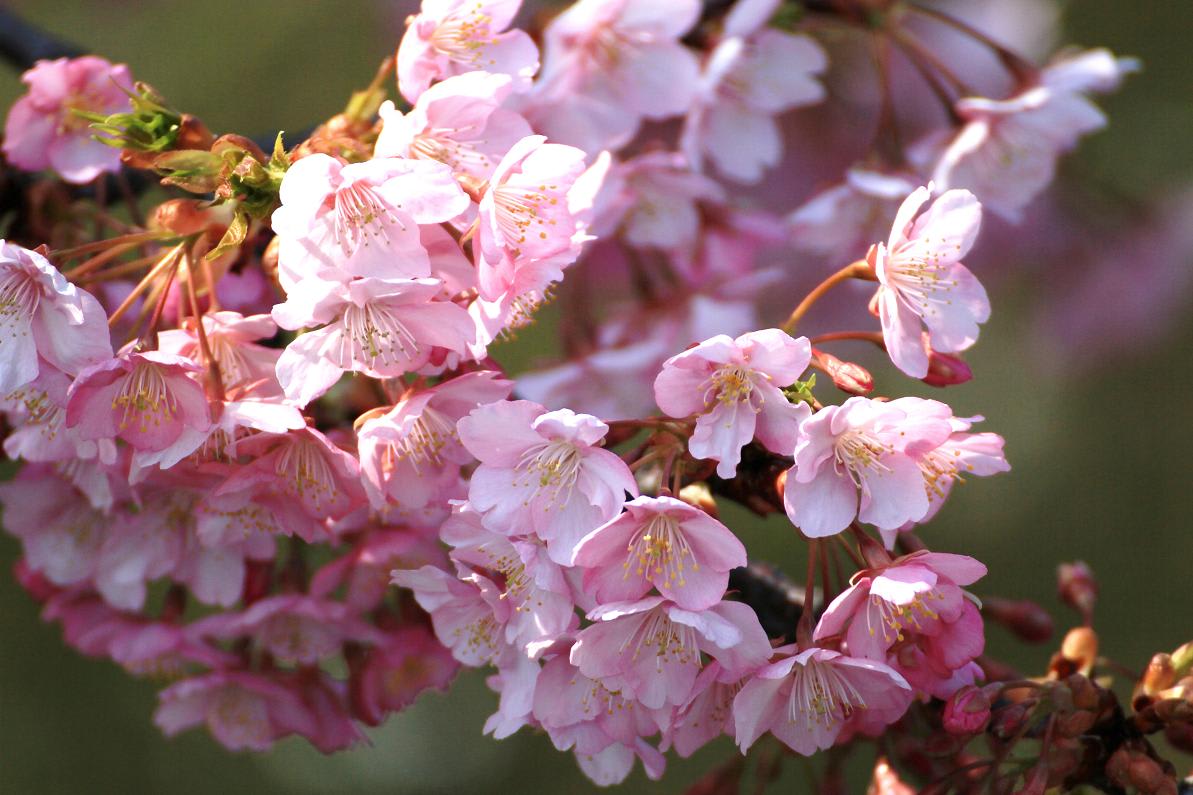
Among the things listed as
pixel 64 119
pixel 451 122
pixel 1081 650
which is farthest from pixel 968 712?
pixel 64 119

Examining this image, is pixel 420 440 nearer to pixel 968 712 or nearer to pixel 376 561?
pixel 376 561

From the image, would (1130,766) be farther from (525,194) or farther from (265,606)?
(265,606)

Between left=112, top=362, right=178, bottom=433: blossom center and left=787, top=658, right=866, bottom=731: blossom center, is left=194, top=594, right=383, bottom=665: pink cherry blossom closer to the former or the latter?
left=112, top=362, right=178, bottom=433: blossom center

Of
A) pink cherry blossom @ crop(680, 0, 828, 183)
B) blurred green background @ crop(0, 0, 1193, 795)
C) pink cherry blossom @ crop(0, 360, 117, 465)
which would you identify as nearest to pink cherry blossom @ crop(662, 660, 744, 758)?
pink cherry blossom @ crop(0, 360, 117, 465)

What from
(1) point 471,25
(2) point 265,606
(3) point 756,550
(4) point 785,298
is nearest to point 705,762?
(3) point 756,550

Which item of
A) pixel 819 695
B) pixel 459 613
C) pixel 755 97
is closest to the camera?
pixel 819 695

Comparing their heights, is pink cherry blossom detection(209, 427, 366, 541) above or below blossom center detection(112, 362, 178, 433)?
below
